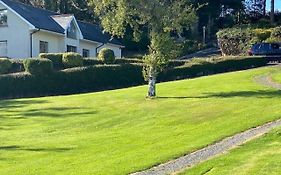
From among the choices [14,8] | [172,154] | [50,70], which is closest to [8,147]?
[172,154]

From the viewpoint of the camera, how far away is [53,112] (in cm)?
2252

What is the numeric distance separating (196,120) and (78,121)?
4.49m

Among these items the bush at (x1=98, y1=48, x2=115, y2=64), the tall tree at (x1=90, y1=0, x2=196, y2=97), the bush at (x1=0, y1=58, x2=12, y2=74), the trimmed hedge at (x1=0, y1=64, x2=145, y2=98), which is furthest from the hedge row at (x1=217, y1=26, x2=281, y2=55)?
the tall tree at (x1=90, y1=0, x2=196, y2=97)

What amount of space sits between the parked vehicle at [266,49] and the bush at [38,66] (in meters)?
19.9

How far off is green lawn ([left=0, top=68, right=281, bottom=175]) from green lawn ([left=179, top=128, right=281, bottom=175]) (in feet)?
4.77

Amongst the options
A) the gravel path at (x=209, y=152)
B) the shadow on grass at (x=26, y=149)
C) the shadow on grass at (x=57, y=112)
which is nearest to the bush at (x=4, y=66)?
the shadow on grass at (x=57, y=112)

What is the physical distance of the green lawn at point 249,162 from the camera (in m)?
10.4

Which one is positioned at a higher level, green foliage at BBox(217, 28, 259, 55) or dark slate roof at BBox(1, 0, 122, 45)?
dark slate roof at BBox(1, 0, 122, 45)

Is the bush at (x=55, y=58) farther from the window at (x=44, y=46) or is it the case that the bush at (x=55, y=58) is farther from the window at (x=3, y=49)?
the window at (x=3, y=49)

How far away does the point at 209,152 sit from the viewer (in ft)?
42.1

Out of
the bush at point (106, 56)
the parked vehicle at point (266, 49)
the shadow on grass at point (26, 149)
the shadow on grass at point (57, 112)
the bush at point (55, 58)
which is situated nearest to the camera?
the shadow on grass at point (26, 149)

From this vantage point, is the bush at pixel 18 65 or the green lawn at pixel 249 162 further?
the bush at pixel 18 65

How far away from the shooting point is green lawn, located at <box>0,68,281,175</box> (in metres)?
13.0

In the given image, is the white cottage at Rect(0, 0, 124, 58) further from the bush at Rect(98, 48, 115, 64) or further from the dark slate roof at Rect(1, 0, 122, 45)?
the bush at Rect(98, 48, 115, 64)
